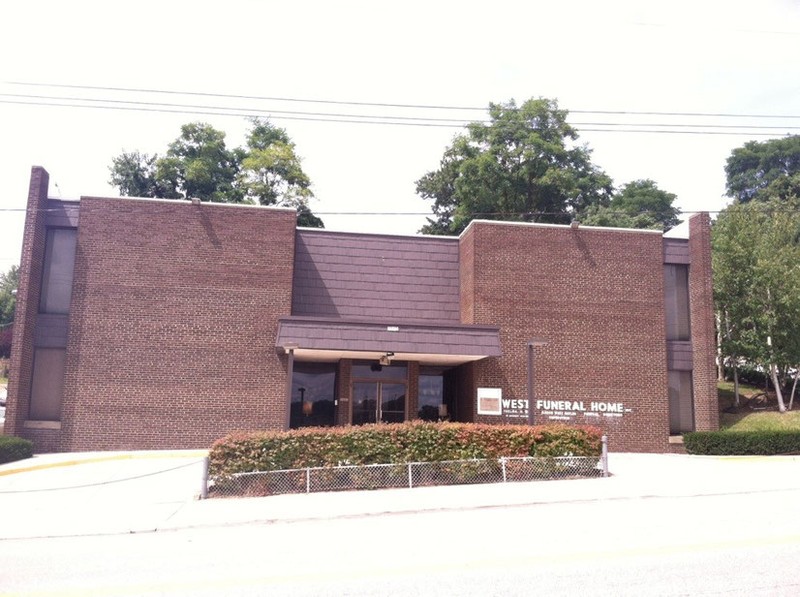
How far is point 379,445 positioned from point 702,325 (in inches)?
555

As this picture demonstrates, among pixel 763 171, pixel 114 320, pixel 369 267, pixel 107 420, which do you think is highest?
pixel 763 171

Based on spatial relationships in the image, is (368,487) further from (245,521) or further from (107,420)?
(107,420)

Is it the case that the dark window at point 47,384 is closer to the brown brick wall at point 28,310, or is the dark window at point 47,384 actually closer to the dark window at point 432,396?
the brown brick wall at point 28,310

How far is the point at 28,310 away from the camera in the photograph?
2219 cm

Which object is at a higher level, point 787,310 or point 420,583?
point 787,310

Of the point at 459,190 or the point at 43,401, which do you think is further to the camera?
the point at 459,190

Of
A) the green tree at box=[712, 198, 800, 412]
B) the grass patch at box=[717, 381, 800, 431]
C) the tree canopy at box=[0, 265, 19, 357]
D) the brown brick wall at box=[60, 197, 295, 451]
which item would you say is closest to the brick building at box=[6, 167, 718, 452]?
the brown brick wall at box=[60, 197, 295, 451]

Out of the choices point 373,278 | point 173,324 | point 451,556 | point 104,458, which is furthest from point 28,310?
point 451,556

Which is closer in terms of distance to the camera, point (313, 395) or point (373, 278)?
point (313, 395)

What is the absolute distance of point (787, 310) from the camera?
25.8 meters

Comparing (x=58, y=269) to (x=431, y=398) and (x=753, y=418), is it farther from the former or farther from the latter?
(x=753, y=418)

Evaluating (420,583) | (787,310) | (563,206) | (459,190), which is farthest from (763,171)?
(420,583)

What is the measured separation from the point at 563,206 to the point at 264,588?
44.7 m

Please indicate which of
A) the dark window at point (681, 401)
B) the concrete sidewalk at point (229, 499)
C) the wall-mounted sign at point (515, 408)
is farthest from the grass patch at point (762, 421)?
the wall-mounted sign at point (515, 408)
